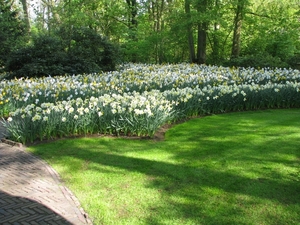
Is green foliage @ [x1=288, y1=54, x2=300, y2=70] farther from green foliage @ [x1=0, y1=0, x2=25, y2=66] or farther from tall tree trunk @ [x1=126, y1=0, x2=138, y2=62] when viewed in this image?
green foliage @ [x1=0, y1=0, x2=25, y2=66]

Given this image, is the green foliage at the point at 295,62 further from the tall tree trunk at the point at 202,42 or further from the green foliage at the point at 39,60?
the green foliage at the point at 39,60

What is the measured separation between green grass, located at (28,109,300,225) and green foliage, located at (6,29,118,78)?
830 cm

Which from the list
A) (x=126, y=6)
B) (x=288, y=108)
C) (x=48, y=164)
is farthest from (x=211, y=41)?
(x=48, y=164)

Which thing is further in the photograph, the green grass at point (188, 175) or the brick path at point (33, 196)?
the green grass at point (188, 175)

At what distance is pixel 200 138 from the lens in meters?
5.99

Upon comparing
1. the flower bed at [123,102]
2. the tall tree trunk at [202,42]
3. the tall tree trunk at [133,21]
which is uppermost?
the tall tree trunk at [133,21]

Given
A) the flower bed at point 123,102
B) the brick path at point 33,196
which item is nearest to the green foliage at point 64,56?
the flower bed at point 123,102

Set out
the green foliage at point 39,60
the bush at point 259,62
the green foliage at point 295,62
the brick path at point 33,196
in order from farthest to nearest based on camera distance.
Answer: the green foliage at point 295,62
the bush at point 259,62
the green foliage at point 39,60
the brick path at point 33,196

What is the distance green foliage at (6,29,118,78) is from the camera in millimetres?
13094

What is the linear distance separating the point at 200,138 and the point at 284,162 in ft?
5.89

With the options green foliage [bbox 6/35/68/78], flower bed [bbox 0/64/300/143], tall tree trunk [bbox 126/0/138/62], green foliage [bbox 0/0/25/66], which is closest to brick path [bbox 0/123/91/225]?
flower bed [bbox 0/64/300/143]

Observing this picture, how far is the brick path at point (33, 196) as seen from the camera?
3080mm

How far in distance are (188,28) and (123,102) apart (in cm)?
1233

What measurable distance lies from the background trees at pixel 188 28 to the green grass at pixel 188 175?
9.74 metres
